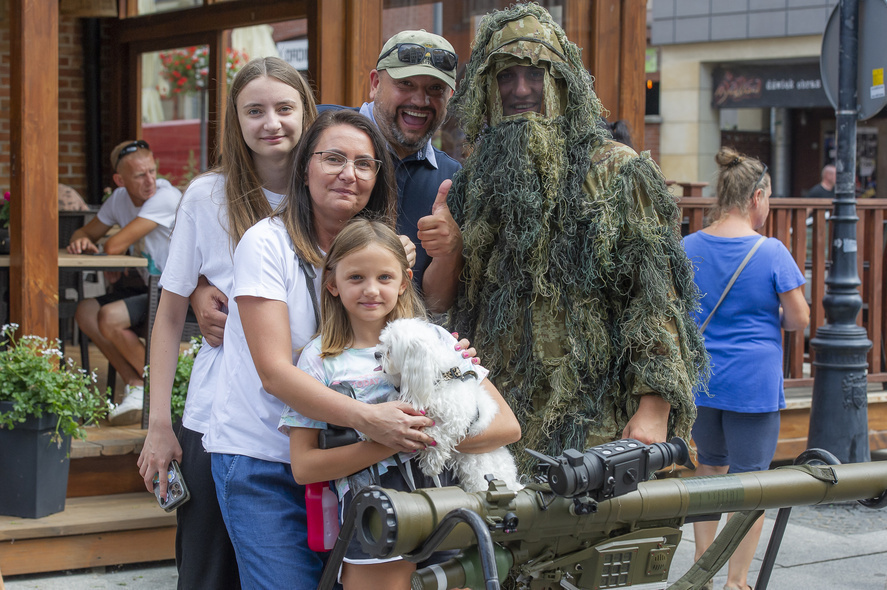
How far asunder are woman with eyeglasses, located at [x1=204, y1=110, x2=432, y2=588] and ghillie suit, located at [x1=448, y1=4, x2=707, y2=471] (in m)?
0.32

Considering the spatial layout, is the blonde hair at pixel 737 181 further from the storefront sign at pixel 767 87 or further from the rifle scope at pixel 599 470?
the storefront sign at pixel 767 87

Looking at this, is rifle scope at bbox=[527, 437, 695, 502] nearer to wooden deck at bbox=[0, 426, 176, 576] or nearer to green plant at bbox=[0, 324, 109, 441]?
green plant at bbox=[0, 324, 109, 441]

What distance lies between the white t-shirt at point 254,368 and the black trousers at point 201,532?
24 centimetres

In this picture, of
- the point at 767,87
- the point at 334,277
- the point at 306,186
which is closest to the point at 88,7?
the point at 306,186

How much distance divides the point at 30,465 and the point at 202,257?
212 centimetres

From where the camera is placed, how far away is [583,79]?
91.9 inches

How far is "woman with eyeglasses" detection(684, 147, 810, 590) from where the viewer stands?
13.6ft

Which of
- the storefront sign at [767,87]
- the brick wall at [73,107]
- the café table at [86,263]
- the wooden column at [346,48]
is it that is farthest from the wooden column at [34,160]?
the storefront sign at [767,87]

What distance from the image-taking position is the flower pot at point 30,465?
3930mm

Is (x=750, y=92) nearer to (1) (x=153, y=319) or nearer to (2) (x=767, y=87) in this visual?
(2) (x=767, y=87)

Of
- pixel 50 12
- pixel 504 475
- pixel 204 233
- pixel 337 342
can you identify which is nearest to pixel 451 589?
pixel 504 475

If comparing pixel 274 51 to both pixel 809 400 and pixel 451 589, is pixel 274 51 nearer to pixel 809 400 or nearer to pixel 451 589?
pixel 809 400

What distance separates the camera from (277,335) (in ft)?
6.48

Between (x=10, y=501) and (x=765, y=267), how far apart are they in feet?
11.3
